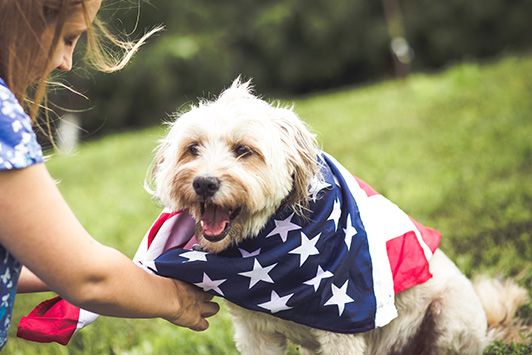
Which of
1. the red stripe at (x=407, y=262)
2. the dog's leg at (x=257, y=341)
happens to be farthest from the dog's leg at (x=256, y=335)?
the red stripe at (x=407, y=262)

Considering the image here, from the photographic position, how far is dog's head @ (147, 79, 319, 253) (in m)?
1.97

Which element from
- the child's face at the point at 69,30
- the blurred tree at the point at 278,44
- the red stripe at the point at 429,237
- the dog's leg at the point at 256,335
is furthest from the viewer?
the blurred tree at the point at 278,44

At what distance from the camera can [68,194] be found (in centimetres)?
842

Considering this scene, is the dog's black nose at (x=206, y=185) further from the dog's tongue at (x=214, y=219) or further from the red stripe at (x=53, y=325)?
the red stripe at (x=53, y=325)

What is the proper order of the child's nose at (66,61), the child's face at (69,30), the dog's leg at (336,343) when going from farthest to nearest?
1. the dog's leg at (336,343)
2. the child's nose at (66,61)
3. the child's face at (69,30)

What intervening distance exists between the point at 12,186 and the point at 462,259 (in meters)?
3.20

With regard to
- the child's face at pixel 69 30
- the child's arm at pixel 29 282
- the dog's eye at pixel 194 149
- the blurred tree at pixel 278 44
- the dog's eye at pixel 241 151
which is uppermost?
the blurred tree at pixel 278 44

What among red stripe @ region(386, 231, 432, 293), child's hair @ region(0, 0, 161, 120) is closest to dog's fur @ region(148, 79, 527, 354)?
red stripe @ region(386, 231, 432, 293)

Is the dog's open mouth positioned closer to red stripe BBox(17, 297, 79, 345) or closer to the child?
the child

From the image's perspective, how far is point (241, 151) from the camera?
2107 mm

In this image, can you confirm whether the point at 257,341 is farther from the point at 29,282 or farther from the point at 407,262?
the point at 29,282

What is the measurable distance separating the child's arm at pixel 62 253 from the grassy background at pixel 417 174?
1327 mm

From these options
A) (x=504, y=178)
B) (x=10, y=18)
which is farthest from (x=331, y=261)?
(x=504, y=178)

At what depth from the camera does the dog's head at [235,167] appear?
6.46 feet
